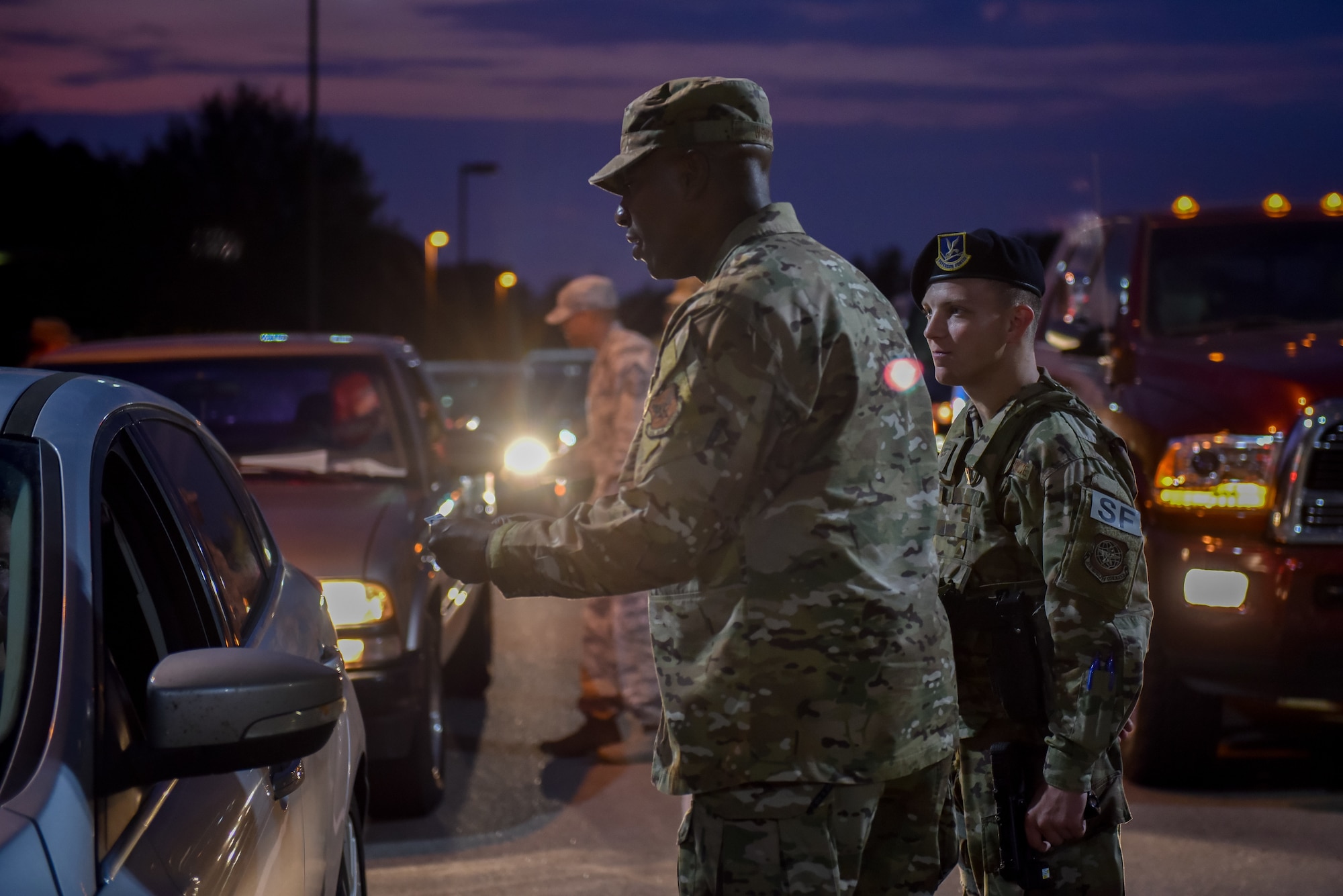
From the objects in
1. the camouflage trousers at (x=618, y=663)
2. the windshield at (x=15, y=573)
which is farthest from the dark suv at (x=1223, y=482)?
the windshield at (x=15, y=573)

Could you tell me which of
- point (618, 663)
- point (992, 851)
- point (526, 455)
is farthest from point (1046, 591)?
point (526, 455)

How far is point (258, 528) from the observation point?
3.48 meters

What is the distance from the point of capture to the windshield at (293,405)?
628 cm

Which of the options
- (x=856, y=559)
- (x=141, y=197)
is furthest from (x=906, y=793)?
(x=141, y=197)

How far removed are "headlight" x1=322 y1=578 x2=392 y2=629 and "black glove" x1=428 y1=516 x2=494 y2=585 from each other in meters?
2.80

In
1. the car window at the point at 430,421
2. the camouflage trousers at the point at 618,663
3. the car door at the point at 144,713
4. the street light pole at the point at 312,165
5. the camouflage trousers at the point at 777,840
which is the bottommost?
the camouflage trousers at the point at 618,663

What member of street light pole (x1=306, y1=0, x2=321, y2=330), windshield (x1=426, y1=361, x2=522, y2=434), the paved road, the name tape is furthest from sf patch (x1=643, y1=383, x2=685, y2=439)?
street light pole (x1=306, y1=0, x2=321, y2=330)

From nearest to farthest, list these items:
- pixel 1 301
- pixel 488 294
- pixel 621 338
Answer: pixel 621 338 → pixel 1 301 → pixel 488 294

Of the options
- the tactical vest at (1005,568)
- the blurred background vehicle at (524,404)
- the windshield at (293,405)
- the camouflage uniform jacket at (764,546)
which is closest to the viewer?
the camouflage uniform jacket at (764,546)

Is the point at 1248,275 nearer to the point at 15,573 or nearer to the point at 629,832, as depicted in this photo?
the point at 629,832

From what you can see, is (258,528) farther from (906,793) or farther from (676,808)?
(676,808)

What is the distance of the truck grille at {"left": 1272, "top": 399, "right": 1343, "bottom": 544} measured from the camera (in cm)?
521

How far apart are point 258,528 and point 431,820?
8.20ft

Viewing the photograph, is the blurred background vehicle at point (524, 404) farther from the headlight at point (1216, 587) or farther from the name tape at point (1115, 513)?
the name tape at point (1115, 513)
